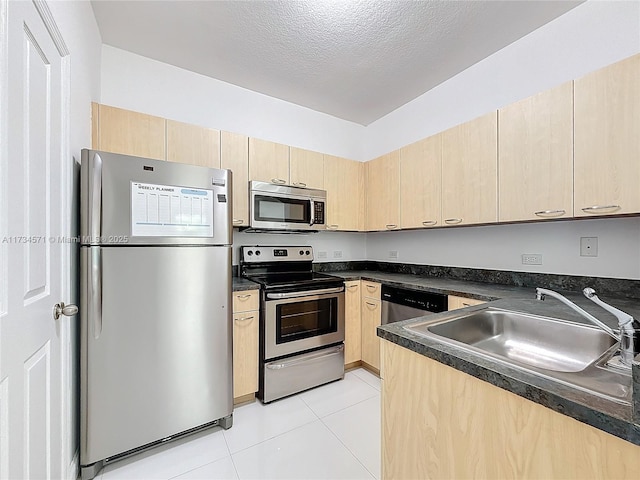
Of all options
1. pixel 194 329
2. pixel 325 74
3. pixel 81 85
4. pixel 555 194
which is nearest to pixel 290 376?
pixel 194 329

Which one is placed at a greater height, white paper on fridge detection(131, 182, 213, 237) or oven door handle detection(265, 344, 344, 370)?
white paper on fridge detection(131, 182, 213, 237)

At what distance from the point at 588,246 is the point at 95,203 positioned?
9.54 ft

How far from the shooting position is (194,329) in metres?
1.77

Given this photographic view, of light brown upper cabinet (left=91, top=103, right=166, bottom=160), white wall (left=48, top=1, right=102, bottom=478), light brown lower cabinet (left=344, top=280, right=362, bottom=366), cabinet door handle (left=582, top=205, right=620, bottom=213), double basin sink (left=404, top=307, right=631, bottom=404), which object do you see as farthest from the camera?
light brown lower cabinet (left=344, top=280, right=362, bottom=366)

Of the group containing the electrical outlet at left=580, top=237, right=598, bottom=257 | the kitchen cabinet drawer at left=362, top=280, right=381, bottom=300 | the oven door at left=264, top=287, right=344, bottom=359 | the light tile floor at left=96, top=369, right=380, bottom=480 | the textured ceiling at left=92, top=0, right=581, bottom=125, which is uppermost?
the textured ceiling at left=92, top=0, right=581, bottom=125

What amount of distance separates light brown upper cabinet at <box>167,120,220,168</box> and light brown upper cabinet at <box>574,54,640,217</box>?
2.39 meters

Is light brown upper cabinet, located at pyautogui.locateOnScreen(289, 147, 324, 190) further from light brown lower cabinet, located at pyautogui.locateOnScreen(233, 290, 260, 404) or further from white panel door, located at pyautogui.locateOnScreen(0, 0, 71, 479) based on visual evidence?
white panel door, located at pyautogui.locateOnScreen(0, 0, 71, 479)

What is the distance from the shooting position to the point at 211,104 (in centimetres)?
260

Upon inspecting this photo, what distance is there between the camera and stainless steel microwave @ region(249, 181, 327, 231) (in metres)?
2.42

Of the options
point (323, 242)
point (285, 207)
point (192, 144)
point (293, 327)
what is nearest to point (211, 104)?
point (192, 144)

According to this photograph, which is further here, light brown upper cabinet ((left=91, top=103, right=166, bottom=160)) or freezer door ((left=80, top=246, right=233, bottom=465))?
light brown upper cabinet ((left=91, top=103, right=166, bottom=160))

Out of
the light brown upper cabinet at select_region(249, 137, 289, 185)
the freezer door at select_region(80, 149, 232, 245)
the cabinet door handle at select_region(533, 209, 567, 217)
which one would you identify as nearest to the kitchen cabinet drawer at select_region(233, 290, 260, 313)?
the freezer door at select_region(80, 149, 232, 245)

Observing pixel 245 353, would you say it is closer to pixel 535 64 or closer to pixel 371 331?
pixel 371 331

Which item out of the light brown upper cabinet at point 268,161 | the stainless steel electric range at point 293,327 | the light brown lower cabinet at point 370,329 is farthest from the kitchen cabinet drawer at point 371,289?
the light brown upper cabinet at point 268,161
